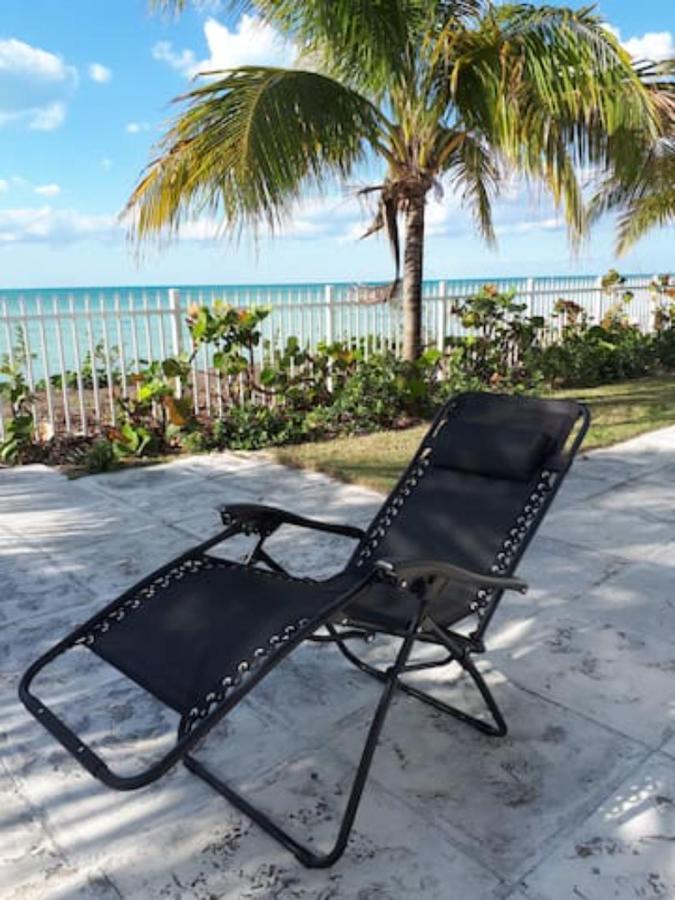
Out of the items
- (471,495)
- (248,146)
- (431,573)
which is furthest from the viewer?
(248,146)

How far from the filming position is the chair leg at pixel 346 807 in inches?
69.0

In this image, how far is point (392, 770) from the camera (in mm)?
2100

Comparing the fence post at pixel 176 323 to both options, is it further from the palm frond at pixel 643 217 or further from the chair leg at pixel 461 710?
the palm frond at pixel 643 217

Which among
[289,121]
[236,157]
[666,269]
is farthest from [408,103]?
[666,269]

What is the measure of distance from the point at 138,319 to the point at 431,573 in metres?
5.58

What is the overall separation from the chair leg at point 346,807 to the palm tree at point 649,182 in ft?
20.0

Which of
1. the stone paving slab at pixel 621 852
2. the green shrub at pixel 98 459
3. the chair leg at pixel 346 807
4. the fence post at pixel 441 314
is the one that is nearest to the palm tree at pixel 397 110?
the green shrub at pixel 98 459

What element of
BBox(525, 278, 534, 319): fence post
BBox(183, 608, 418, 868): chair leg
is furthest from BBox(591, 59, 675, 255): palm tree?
BBox(183, 608, 418, 868): chair leg

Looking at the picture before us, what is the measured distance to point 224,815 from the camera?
1.94 metres

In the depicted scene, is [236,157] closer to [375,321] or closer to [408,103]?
[408,103]

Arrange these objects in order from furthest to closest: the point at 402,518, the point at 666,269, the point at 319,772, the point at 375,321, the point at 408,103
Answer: the point at 666,269, the point at 375,321, the point at 408,103, the point at 402,518, the point at 319,772

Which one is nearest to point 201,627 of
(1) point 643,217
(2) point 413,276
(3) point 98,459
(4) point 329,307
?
(3) point 98,459

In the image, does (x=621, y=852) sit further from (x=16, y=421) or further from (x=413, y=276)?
(x=413, y=276)

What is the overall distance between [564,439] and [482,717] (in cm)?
104
